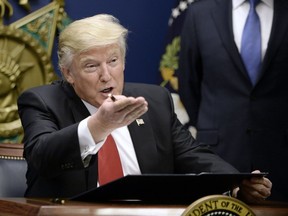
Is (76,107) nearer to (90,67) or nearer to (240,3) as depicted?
(90,67)

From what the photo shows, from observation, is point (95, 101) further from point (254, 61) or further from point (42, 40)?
point (42, 40)

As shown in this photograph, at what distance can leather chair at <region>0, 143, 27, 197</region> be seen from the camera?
3141 millimetres

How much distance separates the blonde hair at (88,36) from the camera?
10.0ft

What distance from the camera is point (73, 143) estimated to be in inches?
107

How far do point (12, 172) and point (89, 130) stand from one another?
64cm

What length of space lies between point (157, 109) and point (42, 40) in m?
2.14

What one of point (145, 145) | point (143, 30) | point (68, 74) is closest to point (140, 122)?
point (145, 145)

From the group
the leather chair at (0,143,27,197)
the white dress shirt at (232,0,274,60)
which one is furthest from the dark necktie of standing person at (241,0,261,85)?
the leather chair at (0,143,27,197)

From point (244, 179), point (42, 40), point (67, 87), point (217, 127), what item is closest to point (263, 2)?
point (217, 127)

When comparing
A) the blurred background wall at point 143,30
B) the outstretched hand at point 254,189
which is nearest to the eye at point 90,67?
the outstretched hand at point 254,189

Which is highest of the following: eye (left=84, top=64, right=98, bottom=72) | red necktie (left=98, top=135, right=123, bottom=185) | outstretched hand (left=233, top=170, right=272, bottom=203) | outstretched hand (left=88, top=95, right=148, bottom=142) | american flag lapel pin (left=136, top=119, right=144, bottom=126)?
eye (left=84, top=64, right=98, bottom=72)

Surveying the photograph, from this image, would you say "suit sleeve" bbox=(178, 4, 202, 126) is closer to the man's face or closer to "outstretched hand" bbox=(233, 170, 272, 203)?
the man's face

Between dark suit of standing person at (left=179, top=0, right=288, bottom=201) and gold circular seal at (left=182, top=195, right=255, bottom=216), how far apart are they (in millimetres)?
2557

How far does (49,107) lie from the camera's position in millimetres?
3121
